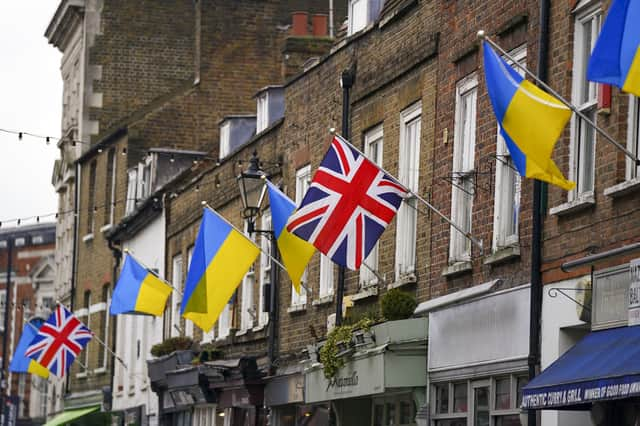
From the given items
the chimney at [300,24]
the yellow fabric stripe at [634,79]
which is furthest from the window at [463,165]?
the chimney at [300,24]

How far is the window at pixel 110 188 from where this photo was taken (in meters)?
46.2

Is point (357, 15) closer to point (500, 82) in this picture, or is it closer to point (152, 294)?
point (152, 294)

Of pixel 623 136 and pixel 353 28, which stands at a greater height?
pixel 353 28

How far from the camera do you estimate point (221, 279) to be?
81.6 feet

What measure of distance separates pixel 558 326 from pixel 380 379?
4.08 m

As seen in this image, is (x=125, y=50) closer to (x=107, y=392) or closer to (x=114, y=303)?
(x=107, y=392)

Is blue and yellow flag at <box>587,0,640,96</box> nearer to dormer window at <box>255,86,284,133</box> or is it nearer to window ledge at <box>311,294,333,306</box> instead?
window ledge at <box>311,294,333,306</box>

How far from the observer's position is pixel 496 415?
1847 cm

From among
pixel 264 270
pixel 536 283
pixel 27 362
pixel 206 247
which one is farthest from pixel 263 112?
pixel 536 283

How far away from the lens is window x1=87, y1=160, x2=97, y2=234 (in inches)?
1907

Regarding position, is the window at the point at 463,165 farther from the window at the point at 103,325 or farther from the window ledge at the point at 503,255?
the window at the point at 103,325

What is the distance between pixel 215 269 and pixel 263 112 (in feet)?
24.3

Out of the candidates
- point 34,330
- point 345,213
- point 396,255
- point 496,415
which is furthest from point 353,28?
point 34,330

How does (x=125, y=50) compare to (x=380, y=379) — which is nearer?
(x=380, y=379)
